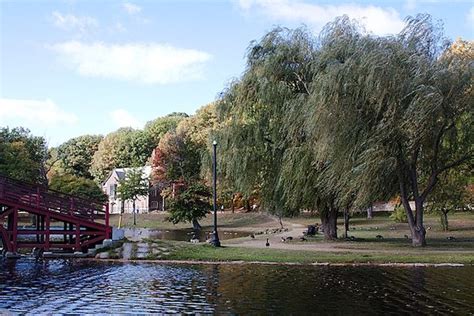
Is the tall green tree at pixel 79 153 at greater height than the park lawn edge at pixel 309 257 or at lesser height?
greater

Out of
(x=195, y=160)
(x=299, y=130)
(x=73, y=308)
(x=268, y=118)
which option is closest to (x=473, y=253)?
(x=299, y=130)

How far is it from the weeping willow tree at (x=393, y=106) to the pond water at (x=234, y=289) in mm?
6848

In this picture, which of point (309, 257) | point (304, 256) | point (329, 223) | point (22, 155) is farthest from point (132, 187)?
point (309, 257)

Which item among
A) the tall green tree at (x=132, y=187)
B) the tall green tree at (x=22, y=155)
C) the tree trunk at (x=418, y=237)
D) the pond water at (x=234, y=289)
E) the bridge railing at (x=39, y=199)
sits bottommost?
the pond water at (x=234, y=289)

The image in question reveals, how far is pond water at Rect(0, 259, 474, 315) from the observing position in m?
12.8

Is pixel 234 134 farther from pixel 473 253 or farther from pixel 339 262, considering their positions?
pixel 473 253

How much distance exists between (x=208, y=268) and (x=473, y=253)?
1226 cm

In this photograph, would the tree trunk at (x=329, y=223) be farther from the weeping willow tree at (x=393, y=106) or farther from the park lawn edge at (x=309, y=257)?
the park lawn edge at (x=309, y=257)

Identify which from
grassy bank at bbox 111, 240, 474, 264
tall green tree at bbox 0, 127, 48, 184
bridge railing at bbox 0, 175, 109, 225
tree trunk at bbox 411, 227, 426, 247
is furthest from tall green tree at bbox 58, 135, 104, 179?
tree trunk at bbox 411, 227, 426, 247

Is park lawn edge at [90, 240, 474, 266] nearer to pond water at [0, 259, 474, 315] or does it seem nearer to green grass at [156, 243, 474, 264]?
green grass at [156, 243, 474, 264]

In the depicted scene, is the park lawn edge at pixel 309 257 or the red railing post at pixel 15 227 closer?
the park lawn edge at pixel 309 257

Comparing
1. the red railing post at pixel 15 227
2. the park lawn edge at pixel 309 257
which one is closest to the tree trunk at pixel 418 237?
the park lawn edge at pixel 309 257

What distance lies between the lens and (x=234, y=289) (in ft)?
51.6

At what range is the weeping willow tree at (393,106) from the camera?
2550 cm
